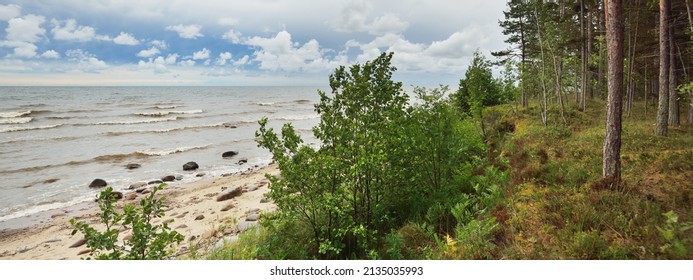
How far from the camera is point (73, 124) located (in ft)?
132

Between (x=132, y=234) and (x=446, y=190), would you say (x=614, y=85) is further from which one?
(x=132, y=234)

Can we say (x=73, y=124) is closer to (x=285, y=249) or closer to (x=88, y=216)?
(x=88, y=216)

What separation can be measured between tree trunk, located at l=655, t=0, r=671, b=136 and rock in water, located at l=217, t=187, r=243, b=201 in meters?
18.6

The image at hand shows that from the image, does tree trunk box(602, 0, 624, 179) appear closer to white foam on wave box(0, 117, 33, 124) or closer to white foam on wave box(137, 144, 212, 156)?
white foam on wave box(137, 144, 212, 156)

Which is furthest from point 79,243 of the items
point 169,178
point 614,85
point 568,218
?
point 614,85

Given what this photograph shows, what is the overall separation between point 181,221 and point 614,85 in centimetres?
1500

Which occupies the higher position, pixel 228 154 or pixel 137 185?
pixel 228 154

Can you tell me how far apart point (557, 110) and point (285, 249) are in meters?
22.5

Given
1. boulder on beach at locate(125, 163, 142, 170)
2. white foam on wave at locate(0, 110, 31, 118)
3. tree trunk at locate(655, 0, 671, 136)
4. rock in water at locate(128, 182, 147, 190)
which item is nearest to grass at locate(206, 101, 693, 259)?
tree trunk at locate(655, 0, 671, 136)

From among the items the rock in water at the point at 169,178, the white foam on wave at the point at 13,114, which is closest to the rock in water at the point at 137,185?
the rock in water at the point at 169,178

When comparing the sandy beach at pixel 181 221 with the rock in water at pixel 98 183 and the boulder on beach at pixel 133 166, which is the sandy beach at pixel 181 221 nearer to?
the rock in water at pixel 98 183

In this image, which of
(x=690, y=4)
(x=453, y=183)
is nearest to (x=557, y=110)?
(x=690, y=4)

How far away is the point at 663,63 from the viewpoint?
11969mm

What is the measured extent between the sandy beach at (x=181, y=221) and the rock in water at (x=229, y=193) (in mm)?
232
